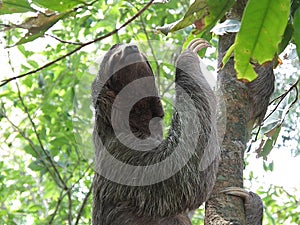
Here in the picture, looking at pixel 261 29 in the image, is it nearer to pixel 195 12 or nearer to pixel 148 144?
pixel 195 12

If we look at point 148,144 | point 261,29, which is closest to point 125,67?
point 148,144

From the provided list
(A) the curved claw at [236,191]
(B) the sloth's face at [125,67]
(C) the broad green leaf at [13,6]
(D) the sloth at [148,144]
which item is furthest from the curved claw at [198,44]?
(C) the broad green leaf at [13,6]

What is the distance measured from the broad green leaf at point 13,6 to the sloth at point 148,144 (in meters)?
1.55

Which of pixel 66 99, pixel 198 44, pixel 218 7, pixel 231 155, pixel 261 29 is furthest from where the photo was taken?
pixel 66 99

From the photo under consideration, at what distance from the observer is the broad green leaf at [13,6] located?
274cm

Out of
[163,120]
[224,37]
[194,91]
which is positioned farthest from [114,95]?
[224,37]

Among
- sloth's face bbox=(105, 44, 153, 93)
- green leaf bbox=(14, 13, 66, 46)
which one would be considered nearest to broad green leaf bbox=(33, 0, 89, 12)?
green leaf bbox=(14, 13, 66, 46)

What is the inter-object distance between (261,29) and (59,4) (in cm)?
142

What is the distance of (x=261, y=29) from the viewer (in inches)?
59.7

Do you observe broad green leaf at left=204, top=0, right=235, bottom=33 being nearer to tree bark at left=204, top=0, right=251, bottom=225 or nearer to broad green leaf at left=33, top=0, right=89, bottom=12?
broad green leaf at left=33, top=0, right=89, bottom=12

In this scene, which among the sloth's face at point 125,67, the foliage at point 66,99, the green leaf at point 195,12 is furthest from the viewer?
the foliage at point 66,99

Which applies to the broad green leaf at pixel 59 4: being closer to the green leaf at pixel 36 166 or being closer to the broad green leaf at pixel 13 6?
A: the broad green leaf at pixel 13 6

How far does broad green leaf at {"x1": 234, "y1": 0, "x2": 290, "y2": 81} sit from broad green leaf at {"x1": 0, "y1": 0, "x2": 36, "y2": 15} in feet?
5.07

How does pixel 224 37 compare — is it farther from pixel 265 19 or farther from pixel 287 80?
pixel 287 80
